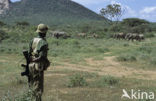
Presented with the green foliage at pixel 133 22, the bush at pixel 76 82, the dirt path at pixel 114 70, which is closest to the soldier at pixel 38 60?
the bush at pixel 76 82

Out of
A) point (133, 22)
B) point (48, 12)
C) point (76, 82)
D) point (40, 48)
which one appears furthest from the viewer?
point (48, 12)

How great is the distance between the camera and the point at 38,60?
174 inches

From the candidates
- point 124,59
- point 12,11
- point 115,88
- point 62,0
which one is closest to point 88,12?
point 62,0

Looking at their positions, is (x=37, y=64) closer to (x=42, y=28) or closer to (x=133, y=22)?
(x=42, y=28)

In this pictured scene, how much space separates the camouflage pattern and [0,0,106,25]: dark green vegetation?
6528 centimetres

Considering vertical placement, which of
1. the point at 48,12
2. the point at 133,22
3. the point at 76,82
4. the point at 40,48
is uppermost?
the point at 48,12

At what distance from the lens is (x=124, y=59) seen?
13227 mm

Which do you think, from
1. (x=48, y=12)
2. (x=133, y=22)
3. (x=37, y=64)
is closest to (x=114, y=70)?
(x=37, y=64)

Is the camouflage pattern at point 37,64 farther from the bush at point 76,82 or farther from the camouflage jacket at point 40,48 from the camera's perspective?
the bush at point 76,82

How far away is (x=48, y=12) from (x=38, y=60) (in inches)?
3072

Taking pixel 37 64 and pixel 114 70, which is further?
pixel 114 70

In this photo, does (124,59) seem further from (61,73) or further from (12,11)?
(12,11)

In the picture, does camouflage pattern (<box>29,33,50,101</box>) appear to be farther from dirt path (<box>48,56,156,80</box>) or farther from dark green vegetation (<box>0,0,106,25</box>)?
dark green vegetation (<box>0,0,106,25</box>)

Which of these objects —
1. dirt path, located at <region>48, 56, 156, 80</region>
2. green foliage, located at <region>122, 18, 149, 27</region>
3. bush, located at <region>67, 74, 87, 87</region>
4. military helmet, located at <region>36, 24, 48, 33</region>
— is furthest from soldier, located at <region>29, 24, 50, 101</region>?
green foliage, located at <region>122, 18, 149, 27</region>
